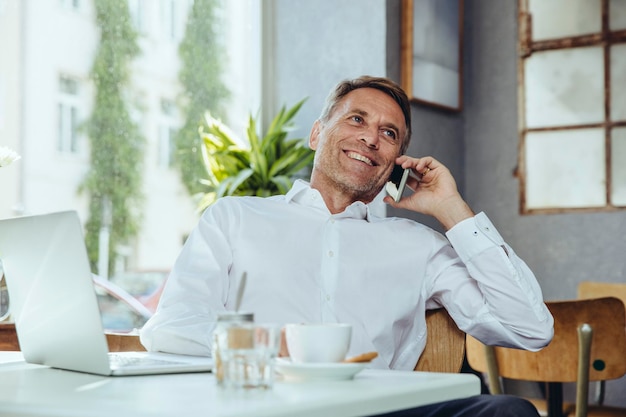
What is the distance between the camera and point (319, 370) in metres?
1.24

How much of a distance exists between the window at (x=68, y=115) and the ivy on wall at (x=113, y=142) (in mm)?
78

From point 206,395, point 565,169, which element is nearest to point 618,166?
point 565,169

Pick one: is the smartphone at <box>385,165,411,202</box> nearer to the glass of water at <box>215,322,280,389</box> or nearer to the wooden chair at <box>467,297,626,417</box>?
the wooden chair at <box>467,297,626,417</box>

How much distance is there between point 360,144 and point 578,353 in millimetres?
1100

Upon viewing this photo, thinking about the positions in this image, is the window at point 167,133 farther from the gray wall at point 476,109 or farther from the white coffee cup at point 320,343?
the white coffee cup at point 320,343

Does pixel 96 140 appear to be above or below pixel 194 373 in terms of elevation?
above

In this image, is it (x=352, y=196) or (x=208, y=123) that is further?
(x=208, y=123)

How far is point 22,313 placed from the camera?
1534 millimetres

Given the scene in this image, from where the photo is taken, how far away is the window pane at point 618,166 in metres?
4.40

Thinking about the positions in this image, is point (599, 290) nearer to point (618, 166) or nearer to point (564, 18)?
point (618, 166)

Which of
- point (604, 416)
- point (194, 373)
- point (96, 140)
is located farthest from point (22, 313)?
point (96, 140)

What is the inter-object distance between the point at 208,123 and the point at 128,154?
43 centimetres

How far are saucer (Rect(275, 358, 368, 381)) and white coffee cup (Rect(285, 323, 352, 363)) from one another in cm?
3

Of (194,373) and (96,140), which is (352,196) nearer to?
(194,373)
